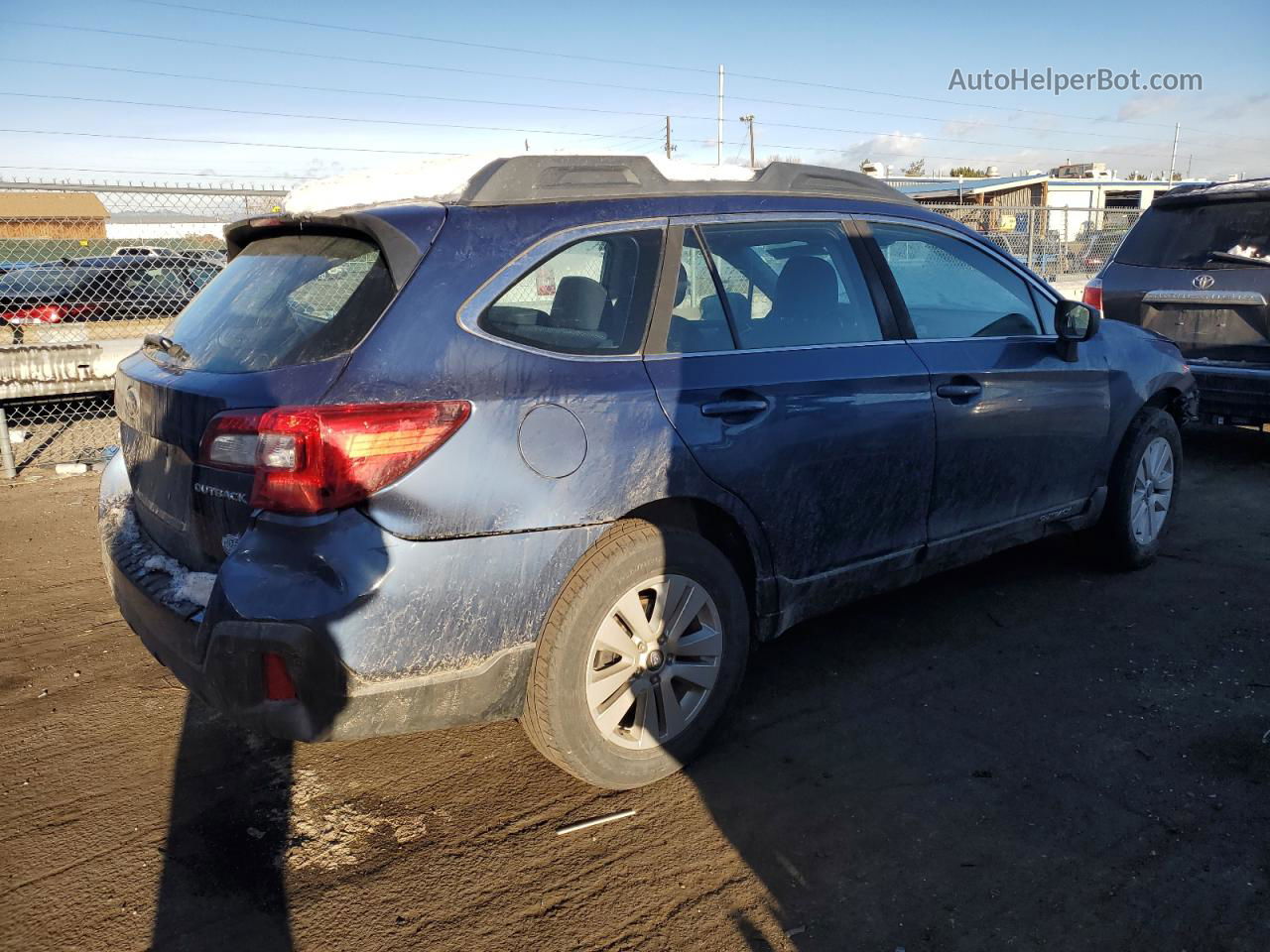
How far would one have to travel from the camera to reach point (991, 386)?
3.79 m

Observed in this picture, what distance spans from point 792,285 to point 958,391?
80 centimetres

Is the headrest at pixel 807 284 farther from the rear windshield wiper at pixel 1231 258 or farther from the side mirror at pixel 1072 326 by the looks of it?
the rear windshield wiper at pixel 1231 258

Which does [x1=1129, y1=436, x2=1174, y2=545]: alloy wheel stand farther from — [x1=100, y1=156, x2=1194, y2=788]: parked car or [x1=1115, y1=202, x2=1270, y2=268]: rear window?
[x1=1115, y1=202, x2=1270, y2=268]: rear window

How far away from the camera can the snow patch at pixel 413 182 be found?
287 centimetres

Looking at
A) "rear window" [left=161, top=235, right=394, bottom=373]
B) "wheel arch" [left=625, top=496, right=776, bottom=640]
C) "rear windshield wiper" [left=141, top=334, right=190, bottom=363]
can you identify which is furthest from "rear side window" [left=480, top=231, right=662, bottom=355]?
"rear windshield wiper" [left=141, top=334, right=190, bottom=363]

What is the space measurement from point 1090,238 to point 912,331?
15.5 m

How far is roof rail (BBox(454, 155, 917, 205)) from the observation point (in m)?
2.79

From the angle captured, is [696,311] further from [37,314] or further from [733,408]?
[37,314]

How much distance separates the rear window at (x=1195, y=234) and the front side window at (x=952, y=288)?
335 cm

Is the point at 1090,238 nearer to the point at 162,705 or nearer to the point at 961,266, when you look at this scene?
the point at 961,266

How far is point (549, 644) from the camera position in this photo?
266 centimetres

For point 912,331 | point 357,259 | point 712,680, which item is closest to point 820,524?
point 712,680

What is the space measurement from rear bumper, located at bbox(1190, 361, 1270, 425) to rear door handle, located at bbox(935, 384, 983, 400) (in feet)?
Answer: 11.3

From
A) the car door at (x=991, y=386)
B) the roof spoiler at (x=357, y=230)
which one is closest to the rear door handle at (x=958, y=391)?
the car door at (x=991, y=386)
